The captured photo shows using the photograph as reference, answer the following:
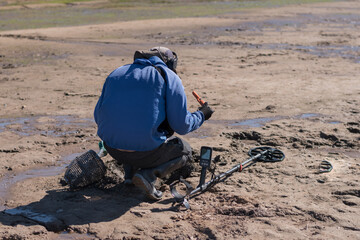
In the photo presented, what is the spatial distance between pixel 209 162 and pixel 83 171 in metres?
1.19

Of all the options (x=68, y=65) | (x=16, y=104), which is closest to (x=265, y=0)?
(x=68, y=65)

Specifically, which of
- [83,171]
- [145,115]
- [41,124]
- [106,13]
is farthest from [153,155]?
[106,13]

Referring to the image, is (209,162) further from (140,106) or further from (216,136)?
(216,136)

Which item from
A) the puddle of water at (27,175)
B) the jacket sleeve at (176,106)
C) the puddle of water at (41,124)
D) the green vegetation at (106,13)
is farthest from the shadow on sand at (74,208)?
the green vegetation at (106,13)

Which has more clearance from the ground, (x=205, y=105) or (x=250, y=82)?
(x=205, y=105)

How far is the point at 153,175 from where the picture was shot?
4602 millimetres

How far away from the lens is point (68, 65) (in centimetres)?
1120

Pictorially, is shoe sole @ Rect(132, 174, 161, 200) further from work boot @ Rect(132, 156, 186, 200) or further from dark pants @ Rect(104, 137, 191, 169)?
dark pants @ Rect(104, 137, 191, 169)

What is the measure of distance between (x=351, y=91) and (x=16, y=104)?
564 cm

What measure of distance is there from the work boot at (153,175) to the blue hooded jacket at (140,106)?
10.1 inches

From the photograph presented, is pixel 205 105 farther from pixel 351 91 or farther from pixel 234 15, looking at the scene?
pixel 234 15

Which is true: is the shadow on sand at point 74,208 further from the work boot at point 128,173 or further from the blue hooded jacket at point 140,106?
the blue hooded jacket at point 140,106

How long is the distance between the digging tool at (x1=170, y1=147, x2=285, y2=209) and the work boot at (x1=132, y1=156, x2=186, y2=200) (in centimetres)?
16

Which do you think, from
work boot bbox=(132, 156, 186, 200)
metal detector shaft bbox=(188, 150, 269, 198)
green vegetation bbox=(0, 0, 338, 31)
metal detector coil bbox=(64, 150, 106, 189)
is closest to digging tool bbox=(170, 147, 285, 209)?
metal detector shaft bbox=(188, 150, 269, 198)
